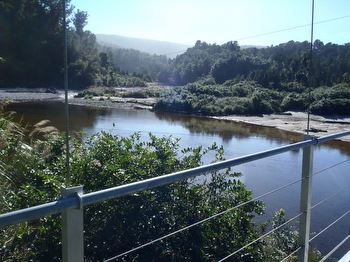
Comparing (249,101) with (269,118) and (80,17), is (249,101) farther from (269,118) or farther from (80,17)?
(80,17)

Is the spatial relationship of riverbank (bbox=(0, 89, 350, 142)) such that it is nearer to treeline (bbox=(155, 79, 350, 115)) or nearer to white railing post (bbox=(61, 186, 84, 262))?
treeline (bbox=(155, 79, 350, 115))

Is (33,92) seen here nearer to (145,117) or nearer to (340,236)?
(145,117)

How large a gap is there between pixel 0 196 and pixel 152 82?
154ft

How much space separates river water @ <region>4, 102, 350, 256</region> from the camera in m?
8.81

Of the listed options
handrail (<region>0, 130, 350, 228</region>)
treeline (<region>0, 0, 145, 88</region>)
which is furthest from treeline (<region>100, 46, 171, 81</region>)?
handrail (<region>0, 130, 350, 228</region>)

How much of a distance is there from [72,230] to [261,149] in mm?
14467

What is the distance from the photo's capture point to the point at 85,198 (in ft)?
3.54

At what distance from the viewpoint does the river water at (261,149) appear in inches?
347

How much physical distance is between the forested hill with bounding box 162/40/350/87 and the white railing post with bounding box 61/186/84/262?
1065 inches

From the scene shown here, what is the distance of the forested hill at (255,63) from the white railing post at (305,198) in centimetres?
2591

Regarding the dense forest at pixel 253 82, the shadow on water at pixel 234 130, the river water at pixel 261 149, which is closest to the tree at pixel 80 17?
the river water at pixel 261 149

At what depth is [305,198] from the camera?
6.80 ft

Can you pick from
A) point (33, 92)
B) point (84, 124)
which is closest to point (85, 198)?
point (84, 124)

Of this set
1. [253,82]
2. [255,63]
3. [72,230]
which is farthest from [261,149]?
[253,82]
